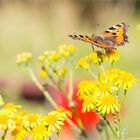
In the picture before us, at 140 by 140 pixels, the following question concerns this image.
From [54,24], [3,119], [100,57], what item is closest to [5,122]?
[3,119]

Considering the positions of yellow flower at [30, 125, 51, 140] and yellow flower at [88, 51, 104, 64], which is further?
yellow flower at [88, 51, 104, 64]

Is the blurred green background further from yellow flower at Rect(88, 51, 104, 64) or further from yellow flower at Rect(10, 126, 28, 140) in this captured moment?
yellow flower at Rect(10, 126, 28, 140)

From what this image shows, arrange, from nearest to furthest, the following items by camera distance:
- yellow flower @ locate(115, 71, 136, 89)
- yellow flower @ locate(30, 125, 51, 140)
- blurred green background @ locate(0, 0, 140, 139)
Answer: yellow flower @ locate(30, 125, 51, 140) → yellow flower @ locate(115, 71, 136, 89) → blurred green background @ locate(0, 0, 140, 139)

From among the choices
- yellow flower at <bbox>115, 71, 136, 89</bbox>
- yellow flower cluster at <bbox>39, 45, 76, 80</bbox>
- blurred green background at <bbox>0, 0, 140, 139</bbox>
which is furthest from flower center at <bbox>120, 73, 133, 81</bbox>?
blurred green background at <bbox>0, 0, 140, 139</bbox>

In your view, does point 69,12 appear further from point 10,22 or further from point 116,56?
point 116,56

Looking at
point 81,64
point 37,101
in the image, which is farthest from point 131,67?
point 81,64

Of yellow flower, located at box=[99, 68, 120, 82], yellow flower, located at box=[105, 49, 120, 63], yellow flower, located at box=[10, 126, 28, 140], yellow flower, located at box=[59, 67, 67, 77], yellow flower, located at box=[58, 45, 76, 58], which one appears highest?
yellow flower, located at box=[105, 49, 120, 63]
